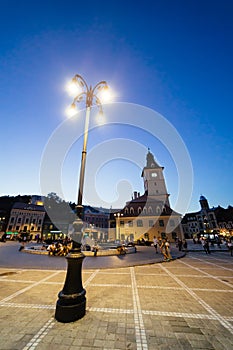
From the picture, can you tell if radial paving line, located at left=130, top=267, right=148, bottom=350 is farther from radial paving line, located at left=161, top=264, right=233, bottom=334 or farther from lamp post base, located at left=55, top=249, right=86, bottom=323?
radial paving line, located at left=161, top=264, right=233, bottom=334

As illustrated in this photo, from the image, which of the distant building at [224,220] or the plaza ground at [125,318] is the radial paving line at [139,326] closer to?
the plaza ground at [125,318]

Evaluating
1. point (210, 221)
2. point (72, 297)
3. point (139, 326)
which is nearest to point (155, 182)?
point (210, 221)

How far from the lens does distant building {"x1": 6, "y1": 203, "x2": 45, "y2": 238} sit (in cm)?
5288

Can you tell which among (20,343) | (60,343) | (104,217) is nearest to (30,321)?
(20,343)

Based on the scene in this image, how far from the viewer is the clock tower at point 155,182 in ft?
142

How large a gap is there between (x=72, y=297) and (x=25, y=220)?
62535 millimetres

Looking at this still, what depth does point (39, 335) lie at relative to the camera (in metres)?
2.87

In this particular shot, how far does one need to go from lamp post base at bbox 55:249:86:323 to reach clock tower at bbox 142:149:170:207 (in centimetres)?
4062

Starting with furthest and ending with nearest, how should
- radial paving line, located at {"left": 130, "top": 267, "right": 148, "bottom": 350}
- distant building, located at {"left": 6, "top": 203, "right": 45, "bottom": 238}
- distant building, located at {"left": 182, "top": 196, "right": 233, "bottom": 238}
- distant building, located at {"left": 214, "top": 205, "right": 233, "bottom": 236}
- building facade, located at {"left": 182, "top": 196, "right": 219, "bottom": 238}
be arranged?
building facade, located at {"left": 182, "top": 196, "right": 219, "bottom": 238}, distant building, located at {"left": 182, "top": 196, "right": 233, "bottom": 238}, distant building, located at {"left": 214, "top": 205, "right": 233, "bottom": 236}, distant building, located at {"left": 6, "top": 203, "right": 45, "bottom": 238}, radial paving line, located at {"left": 130, "top": 267, "right": 148, "bottom": 350}

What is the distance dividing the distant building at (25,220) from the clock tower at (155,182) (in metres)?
42.2

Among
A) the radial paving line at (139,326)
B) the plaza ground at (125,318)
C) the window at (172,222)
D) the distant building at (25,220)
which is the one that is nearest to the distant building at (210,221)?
the window at (172,222)

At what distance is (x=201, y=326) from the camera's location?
10.7ft

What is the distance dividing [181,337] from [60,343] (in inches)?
90.9

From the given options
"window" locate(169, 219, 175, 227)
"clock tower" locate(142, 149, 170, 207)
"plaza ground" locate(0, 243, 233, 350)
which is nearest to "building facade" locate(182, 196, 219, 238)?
"clock tower" locate(142, 149, 170, 207)
